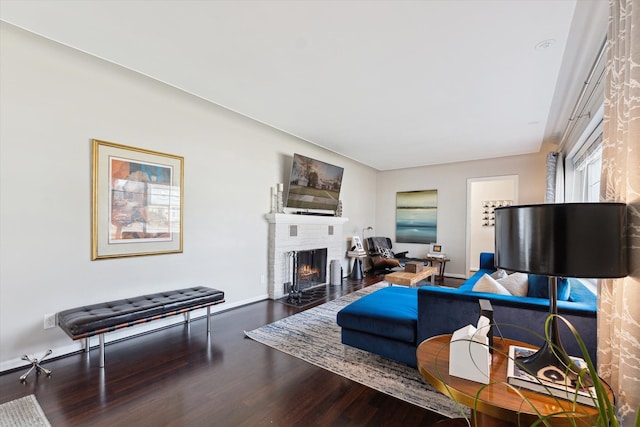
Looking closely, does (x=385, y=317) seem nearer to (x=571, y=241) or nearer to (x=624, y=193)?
(x=571, y=241)

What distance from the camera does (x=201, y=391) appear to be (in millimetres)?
2234

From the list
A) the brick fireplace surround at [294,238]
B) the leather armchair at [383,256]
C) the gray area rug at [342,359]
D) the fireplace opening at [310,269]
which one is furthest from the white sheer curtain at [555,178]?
the gray area rug at [342,359]

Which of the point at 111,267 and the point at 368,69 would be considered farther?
the point at 111,267

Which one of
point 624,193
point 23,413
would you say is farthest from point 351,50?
point 23,413

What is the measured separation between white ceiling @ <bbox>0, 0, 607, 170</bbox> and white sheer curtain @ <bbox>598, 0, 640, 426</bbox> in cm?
107

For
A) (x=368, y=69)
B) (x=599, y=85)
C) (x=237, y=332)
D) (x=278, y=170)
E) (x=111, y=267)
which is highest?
(x=368, y=69)

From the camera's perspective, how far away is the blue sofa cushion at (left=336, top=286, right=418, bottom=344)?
243 cm

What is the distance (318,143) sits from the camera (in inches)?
221

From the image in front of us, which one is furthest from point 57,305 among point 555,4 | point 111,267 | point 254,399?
point 555,4

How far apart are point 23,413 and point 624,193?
3.55 m

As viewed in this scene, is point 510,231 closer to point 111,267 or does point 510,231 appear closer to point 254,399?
point 254,399

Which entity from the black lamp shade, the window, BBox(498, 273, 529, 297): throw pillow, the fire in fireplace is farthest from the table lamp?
the fire in fireplace

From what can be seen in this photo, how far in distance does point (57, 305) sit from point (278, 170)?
10.7 ft

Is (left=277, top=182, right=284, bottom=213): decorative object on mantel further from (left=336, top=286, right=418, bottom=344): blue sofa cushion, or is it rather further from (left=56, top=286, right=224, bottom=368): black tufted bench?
(left=336, top=286, right=418, bottom=344): blue sofa cushion
